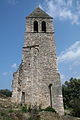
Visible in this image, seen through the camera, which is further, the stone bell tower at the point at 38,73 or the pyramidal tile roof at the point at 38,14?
the pyramidal tile roof at the point at 38,14

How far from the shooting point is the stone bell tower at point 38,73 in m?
15.3

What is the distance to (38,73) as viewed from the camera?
16.2m

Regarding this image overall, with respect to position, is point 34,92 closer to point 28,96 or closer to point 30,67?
point 28,96

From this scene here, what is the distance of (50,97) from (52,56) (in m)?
4.40

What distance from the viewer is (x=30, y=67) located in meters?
16.1

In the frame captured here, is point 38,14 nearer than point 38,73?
No

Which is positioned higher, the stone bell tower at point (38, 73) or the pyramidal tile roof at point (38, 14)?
the pyramidal tile roof at point (38, 14)

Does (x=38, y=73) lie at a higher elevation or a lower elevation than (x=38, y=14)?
lower

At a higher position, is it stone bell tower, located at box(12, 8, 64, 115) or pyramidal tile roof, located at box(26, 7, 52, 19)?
pyramidal tile roof, located at box(26, 7, 52, 19)

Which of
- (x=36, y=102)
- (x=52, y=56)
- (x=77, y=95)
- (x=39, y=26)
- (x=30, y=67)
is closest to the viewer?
(x=36, y=102)

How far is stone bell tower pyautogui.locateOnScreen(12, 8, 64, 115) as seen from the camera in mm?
15266

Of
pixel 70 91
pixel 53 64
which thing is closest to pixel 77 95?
pixel 70 91

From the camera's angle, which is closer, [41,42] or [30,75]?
[30,75]

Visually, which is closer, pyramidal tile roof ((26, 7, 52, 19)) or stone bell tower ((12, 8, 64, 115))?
stone bell tower ((12, 8, 64, 115))
